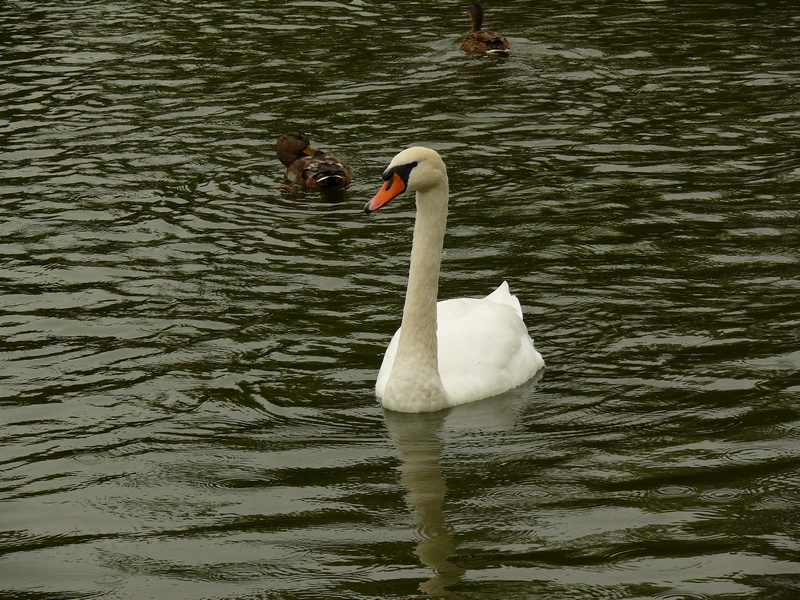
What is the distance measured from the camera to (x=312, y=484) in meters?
8.16

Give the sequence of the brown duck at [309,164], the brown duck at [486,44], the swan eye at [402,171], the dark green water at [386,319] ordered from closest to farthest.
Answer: the dark green water at [386,319] < the swan eye at [402,171] < the brown duck at [309,164] < the brown duck at [486,44]

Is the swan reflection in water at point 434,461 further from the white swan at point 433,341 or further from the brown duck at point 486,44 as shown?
the brown duck at point 486,44

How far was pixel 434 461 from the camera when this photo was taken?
8.53 meters

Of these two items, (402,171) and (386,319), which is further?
(386,319)

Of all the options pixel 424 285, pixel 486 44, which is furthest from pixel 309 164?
pixel 486 44

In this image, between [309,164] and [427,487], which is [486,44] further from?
[427,487]

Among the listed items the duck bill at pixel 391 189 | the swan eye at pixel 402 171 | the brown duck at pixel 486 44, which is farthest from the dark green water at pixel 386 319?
the swan eye at pixel 402 171

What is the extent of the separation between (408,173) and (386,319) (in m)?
1.93

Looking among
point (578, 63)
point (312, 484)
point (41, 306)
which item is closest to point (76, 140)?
point (41, 306)

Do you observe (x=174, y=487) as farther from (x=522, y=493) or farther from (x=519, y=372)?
(x=519, y=372)

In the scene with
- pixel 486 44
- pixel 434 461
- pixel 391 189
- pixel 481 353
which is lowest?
pixel 434 461

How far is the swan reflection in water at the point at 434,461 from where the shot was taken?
711 cm

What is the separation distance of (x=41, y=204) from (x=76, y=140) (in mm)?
2329

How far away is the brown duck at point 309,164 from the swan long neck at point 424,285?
189 inches
